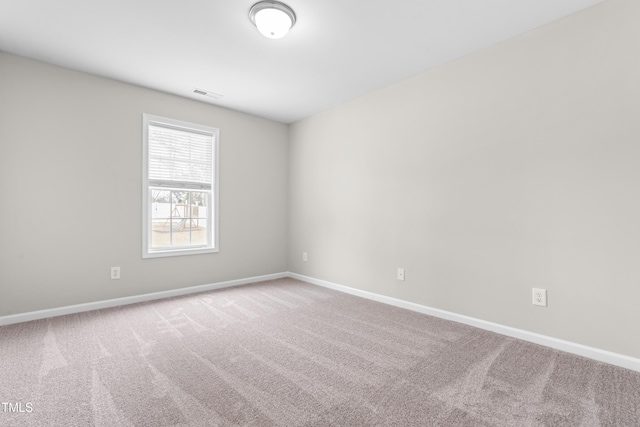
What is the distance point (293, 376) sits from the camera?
1868 mm

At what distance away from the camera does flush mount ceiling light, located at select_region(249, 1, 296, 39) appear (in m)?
2.07

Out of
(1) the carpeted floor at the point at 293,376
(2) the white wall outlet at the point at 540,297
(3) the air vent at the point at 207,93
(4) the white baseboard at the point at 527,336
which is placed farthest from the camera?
(3) the air vent at the point at 207,93

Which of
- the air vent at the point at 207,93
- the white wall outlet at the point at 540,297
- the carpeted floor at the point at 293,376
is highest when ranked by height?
the air vent at the point at 207,93

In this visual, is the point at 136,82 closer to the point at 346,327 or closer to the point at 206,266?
the point at 206,266

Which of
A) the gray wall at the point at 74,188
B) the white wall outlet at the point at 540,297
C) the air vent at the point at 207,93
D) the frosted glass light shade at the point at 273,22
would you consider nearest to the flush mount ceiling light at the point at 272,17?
the frosted glass light shade at the point at 273,22

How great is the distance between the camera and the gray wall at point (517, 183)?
200cm

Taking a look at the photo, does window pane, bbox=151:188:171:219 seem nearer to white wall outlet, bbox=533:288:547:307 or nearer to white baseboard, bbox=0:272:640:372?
white baseboard, bbox=0:272:640:372

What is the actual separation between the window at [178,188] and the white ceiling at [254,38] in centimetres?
60

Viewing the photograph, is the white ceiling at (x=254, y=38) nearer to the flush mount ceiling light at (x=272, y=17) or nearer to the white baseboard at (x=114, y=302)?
the flush mount ceiling light at (x=272, y=17)

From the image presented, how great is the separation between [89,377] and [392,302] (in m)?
2.71

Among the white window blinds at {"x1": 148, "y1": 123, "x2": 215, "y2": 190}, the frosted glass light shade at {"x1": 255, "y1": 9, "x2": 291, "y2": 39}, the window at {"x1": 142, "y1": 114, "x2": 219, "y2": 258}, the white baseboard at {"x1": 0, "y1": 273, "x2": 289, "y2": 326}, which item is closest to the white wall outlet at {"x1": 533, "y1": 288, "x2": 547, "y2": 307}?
the frosted glass light shade at {"x1": 255, "y1": 9, "x2": 291, "y2": 39}

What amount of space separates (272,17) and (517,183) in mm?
2318

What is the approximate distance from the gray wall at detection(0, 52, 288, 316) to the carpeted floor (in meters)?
0.45

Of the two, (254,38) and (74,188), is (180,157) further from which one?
(254,38)
